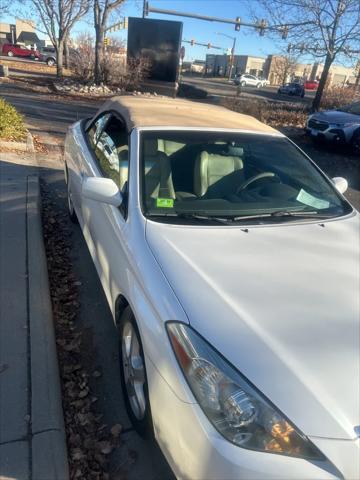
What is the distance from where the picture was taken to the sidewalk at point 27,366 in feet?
6.53

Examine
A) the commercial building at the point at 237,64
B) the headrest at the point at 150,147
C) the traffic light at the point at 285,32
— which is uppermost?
the traffic light at the point at 285,32

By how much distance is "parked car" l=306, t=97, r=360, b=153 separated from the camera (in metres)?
11.5

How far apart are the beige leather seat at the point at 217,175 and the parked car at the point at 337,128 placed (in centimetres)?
935

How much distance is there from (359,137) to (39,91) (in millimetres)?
14244

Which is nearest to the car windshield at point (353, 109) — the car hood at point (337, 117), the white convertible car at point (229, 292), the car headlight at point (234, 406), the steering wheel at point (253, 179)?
the car hood at point (337, 117)

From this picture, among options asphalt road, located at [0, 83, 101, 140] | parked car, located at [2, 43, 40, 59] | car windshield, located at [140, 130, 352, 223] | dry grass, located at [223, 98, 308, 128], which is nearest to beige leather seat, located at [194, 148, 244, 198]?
car windshield, located at [140, 130, 352, 223]

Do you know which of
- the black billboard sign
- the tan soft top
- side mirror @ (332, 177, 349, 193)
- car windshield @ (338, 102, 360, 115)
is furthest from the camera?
the black billboard sign

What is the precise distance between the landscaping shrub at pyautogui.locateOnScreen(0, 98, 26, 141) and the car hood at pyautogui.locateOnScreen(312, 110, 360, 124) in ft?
26.9

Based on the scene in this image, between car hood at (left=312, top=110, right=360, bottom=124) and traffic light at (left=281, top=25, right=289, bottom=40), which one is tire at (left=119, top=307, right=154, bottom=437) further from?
traffic light at (left=281, top=25, right=289, bottom=40)

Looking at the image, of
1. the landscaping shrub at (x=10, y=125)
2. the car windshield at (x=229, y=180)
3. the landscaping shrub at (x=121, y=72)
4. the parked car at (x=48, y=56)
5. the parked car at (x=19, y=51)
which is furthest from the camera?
the parked car at (x=19, y=51)

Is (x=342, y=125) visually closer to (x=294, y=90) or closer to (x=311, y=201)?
(x=311, y=201)

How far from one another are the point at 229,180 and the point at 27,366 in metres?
1.90

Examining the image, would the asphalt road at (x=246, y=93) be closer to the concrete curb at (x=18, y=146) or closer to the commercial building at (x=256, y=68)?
the concrete curb at (x=18, y=146)

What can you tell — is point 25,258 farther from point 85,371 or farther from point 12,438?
point 12,438
